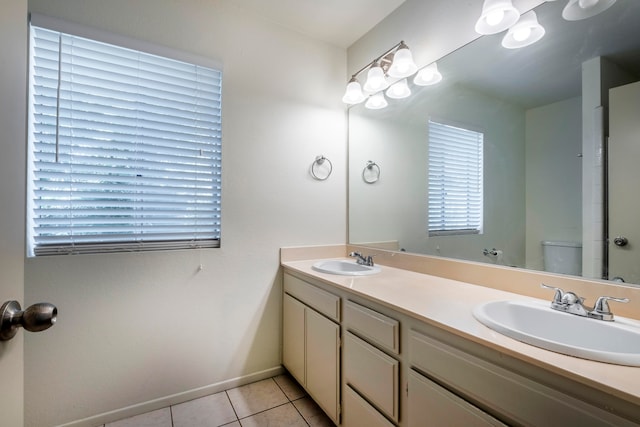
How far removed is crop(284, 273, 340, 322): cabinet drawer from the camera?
58.6 inches

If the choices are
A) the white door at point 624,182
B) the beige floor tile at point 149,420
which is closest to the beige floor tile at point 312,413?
the beige floor tile at point 149,420

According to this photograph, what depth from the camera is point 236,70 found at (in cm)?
192

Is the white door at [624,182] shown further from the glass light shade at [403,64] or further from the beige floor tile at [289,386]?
the beige floor tile at [289,386]

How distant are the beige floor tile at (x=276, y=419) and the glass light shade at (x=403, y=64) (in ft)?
6.94

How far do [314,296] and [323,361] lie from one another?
35cm

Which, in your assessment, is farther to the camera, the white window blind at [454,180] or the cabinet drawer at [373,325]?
the white window blind at [454,180]

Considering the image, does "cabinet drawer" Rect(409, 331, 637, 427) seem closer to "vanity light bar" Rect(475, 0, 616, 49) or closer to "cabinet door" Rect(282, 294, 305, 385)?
"cabinet door" Rect(282, 294, 305, 385)

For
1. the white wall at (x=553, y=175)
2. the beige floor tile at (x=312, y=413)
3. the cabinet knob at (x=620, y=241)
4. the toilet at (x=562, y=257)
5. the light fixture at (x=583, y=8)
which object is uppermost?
the light fixture at (x=583, y=8)

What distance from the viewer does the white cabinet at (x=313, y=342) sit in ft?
4.86

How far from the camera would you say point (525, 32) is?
1.27m

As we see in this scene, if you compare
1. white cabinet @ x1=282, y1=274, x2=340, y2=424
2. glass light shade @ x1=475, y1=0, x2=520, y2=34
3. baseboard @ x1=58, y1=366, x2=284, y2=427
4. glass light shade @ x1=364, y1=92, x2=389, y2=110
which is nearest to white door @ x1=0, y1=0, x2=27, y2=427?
white cabinet @ x1=282, y1=274, x2=340, y2=424

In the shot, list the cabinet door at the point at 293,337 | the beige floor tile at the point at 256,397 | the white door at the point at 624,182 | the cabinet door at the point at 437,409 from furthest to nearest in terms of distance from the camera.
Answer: the cabinet door at the point at 293,337 < the beige floor tile at the point at 256,397 < the white door at the point at 624,182 < the cabinet door at the point at 437,409

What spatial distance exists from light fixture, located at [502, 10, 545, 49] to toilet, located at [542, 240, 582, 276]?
891 mm

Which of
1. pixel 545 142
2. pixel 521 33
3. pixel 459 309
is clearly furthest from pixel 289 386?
pixel 521 33
